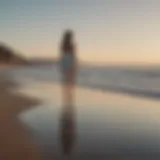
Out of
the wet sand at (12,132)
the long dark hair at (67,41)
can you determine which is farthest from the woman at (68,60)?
the wet sand at (12,132)

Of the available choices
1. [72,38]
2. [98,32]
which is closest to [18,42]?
[72,38]

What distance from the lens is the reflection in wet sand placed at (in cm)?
119

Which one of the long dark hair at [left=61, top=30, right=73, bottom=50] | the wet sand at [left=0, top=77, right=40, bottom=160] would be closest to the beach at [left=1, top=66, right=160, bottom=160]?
the wet sand at [left=0, top=77, right=40, bottom=160]

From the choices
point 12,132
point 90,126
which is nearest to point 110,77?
point 90,126

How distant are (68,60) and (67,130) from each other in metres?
0.27

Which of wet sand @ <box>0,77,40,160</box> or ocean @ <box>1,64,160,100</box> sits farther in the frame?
ocean @ <box>1,64,160,100</box>

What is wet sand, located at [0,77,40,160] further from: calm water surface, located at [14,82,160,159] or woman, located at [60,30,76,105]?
woman, located at [60,30,76,105]

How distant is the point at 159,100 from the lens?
4.78 ft

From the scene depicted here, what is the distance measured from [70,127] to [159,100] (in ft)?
1.46

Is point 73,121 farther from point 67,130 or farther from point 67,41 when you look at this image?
point 67,41

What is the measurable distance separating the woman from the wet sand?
9.1 inches

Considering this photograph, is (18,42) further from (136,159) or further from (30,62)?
(136,159)

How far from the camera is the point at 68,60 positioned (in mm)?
1240

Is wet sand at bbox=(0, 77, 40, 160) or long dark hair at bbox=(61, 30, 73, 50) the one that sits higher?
long dark hair at bbox=(61, 30, 73, 50)
